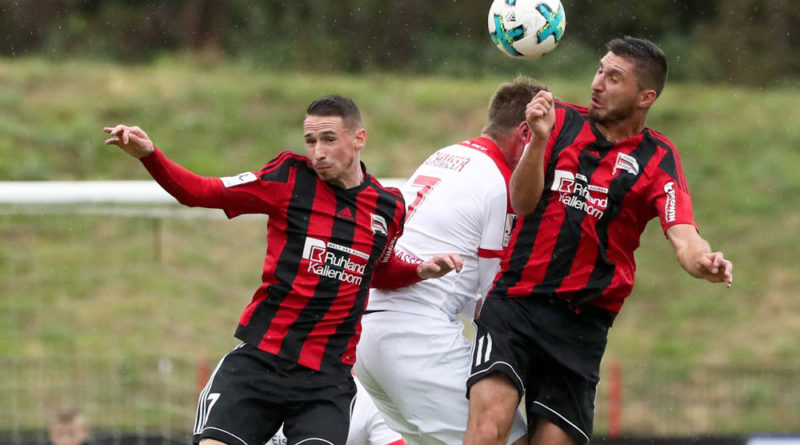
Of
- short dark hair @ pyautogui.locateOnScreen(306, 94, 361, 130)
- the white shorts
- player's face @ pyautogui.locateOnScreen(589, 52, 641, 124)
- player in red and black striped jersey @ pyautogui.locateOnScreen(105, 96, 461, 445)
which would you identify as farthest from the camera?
the white shorts

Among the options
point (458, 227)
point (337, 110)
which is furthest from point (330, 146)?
point (458, 227)

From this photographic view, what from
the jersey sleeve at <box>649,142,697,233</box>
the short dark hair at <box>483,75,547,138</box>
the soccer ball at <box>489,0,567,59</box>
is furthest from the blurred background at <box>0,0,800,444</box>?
the jersey sleeve at <box>649,142,697,233</box>

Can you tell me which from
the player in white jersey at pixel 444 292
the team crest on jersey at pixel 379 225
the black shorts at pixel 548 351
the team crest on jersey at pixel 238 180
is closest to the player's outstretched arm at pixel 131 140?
the team crest on jersey at pixel 238 180

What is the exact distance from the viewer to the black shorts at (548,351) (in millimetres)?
5285

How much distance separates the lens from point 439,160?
587 centimetres

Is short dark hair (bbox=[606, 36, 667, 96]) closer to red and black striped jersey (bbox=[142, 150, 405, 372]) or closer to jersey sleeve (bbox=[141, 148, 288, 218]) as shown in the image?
red and black striped jersey (bbox=[142, 150, 405, 372])

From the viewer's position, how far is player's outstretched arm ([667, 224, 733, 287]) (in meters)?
4.54

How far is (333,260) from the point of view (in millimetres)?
5070

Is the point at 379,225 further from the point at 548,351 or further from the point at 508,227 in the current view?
the point at 548,351

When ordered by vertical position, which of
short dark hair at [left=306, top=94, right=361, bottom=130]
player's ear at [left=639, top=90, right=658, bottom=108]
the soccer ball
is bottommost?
short dark hair at [left=306, top=94, right=361, bottom=130]

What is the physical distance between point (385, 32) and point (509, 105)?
59.7 feet

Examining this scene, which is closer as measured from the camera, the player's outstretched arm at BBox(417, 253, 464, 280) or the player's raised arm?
the player's raised arm

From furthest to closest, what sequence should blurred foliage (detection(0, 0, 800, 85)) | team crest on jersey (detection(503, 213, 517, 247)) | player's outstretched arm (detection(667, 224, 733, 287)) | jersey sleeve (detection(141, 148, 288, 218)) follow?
1. blurred foliage (detection(0, 0, 800, 85))
2. team crest on jersey (detection(503, 213, 517, 247))
3. jersey sleeve (detection(141, 148, 288, 218))
4. player's outstretched arm (detection(667, 224, 733, 287))

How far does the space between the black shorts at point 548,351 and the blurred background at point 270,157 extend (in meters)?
3.51
